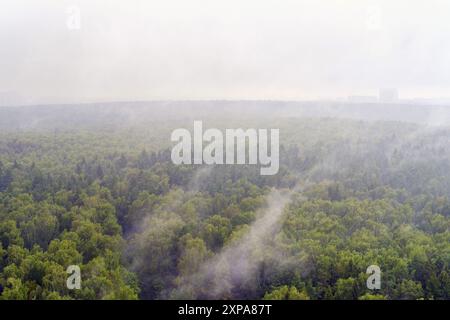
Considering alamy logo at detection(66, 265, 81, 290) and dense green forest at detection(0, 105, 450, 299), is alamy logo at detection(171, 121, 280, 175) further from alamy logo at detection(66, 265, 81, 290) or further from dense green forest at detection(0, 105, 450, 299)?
alamy logo at detection(66, 265, 81, 290)

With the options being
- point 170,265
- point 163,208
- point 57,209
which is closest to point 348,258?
point 170,265

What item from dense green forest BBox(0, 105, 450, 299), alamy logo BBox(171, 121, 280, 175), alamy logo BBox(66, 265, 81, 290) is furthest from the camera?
alamy logo BBox(171, 121, 280, 175)

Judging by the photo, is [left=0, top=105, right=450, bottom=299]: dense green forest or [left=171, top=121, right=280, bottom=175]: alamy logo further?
[left=171, top=121, right=280, bottom=175]: alamy logo

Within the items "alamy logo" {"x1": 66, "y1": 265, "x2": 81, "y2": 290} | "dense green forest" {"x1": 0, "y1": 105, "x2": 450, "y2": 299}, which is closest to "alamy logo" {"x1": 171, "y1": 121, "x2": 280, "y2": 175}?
"dense green forest" {"x1": 0, "y1": 105, "x2": 450, "y2": 299}

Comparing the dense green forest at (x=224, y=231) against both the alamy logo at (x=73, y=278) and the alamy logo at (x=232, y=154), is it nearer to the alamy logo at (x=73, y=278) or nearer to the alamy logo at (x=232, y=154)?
the alamy logo at (x=73, y=278)

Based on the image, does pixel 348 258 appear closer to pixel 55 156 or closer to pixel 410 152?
pixel 410 152

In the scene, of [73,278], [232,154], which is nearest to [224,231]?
[73,278]

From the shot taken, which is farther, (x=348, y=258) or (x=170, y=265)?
(x=170, y=265)

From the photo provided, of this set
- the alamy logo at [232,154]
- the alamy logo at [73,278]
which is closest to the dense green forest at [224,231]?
the alamy logo at [73,278]
